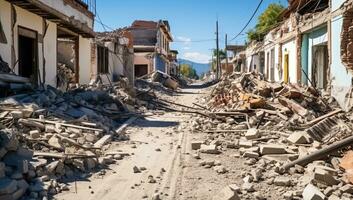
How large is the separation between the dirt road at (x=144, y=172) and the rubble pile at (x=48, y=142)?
0.29 meters

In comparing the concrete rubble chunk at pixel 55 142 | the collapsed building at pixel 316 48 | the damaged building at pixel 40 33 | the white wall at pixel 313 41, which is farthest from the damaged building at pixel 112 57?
the concrete rubble chunk at pixel 55 142

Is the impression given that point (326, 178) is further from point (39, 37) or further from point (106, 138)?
point (39, 37)

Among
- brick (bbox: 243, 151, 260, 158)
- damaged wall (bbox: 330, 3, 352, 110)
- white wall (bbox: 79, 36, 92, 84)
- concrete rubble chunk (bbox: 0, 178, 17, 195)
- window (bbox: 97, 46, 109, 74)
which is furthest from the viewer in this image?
window (bbox: 97, 46, 109, 74)

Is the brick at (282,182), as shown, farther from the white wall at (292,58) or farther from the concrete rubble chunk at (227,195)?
the white wall at (292,58)

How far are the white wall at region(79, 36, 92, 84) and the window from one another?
2.14 metres

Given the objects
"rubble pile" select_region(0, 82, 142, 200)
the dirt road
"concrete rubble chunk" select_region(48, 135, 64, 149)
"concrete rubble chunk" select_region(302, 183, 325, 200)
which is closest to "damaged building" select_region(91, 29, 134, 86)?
"rubble pile" select_region(0, 82, 142, 200)

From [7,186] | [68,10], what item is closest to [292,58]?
[68,10]

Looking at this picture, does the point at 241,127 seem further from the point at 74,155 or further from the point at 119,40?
the point at 119,40

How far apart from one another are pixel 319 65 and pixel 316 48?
Result: 2.27 ft

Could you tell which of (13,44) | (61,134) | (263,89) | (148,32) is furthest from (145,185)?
(148,32)

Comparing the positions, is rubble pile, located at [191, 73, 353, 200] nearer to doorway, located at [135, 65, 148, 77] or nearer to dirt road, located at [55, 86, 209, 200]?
dirt road, located at [55, 86, 209, 200]

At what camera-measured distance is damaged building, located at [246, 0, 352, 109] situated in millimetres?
12148

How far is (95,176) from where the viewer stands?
23.0ft

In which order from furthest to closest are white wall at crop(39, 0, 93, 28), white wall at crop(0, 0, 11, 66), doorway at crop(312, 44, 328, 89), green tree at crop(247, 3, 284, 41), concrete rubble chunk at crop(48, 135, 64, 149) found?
green tree at crop(247, 3, 284, 41)
doorway at crop(312, 44, 328, 89)
white wall at crop(39, 0, 93, 28)
white wall at crop(0, 0, 11, 66)
concrete rubble chunk at crop(48, 135, 64, 149)
